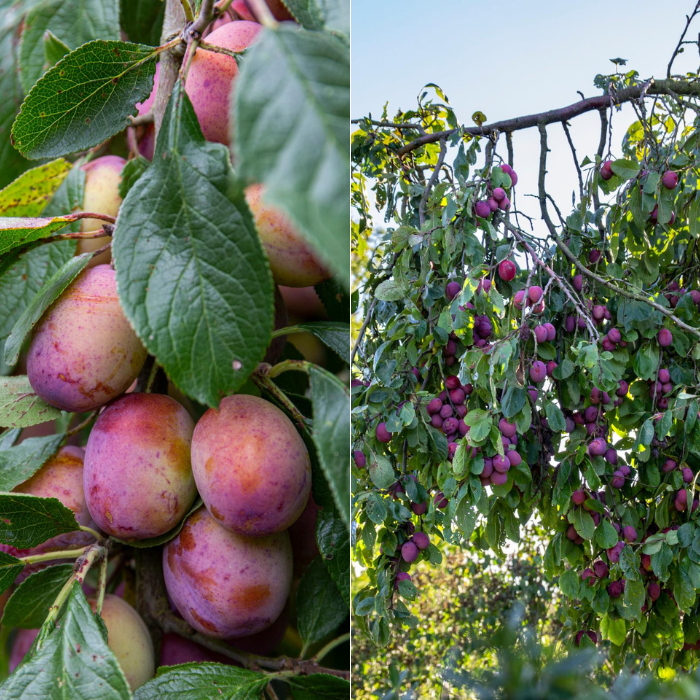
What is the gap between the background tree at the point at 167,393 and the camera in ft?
0.78

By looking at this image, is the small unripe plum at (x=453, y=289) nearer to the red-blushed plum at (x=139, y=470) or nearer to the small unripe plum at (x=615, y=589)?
the small unripe plum at (x=615, y=589)

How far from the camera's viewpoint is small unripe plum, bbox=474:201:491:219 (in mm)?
666

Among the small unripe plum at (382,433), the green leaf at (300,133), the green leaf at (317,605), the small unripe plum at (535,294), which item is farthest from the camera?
the small unripe plum at (382,433)

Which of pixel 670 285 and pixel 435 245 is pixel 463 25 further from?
pixel 670 285

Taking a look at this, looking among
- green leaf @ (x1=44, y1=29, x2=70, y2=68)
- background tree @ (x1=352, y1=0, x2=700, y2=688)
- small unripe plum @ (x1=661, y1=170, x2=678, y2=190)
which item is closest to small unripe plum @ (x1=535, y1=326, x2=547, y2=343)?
background tree @ (x1=352, y1=0, x2=700, y2=688)

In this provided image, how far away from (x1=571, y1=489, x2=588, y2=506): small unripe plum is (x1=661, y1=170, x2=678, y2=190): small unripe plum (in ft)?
1.04

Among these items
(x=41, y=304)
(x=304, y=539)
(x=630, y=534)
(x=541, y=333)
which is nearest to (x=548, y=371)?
(x=541, y=333)

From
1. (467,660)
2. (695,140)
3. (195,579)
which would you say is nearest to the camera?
(195,579)

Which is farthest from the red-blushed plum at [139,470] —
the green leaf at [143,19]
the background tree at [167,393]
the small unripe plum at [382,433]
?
the small unripe plum at [382,433]

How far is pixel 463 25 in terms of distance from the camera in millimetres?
622

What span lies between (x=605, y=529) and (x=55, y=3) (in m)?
0.59

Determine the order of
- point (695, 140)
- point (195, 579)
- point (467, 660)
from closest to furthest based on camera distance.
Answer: point (195, 579), point (467, 660), point (695, 140)

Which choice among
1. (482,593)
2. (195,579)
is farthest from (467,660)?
(195,579)

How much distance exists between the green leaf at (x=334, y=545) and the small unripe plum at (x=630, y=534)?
406 millimetres
